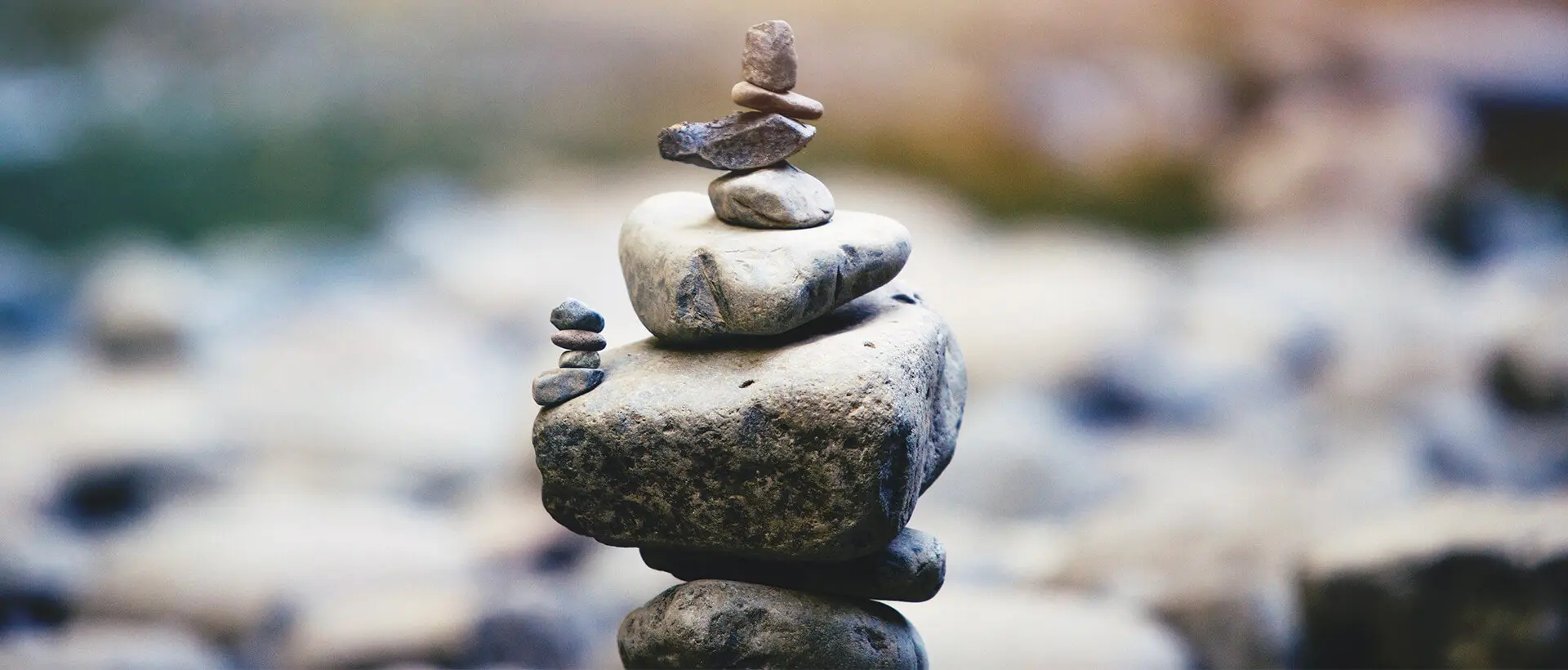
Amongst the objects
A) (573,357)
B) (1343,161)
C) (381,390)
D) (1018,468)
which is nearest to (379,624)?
(573,357)

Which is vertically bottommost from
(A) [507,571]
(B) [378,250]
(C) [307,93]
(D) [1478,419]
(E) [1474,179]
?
(A) [507,571]

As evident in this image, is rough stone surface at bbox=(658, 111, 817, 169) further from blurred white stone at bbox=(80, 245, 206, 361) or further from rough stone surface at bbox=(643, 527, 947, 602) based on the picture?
blurred white stone at bbox=(80, 245, 206, 361)

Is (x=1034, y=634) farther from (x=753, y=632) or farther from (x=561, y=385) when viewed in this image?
(x=561, y=385)

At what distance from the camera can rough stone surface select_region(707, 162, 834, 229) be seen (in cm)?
395

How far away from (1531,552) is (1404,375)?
5047 millimetres

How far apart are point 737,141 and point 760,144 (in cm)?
8

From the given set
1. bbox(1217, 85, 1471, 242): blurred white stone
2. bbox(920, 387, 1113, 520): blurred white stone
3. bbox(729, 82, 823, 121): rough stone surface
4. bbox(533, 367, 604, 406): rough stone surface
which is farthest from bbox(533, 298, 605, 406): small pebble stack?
bbox(1217, 85, 1471, 242): blurred white stone

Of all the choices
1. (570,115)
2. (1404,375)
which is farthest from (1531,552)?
(570,115)

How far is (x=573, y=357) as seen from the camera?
13.0 feet

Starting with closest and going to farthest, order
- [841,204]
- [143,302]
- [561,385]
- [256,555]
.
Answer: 1. [561,385]
2. [256,555]
3. [143,302]
4. [841,204]

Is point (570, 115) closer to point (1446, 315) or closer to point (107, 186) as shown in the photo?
point (107, 186)

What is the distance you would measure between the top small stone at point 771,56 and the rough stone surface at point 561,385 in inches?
45.9

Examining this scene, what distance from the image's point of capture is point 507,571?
7969mm

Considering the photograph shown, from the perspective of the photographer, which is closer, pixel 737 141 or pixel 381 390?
pixel 737 141
